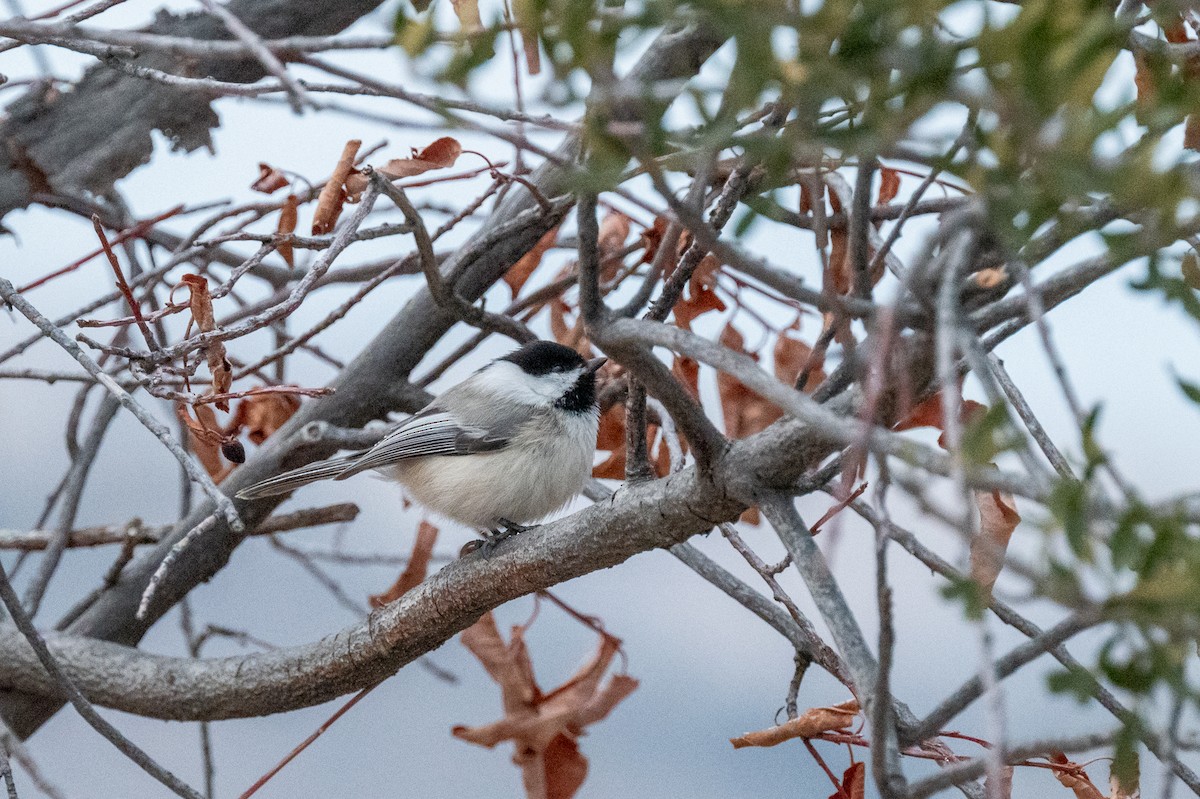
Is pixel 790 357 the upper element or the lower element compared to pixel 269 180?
lower

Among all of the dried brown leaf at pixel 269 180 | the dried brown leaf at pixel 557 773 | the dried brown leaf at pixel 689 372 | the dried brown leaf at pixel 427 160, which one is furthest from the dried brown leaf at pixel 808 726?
the dried brown leaf at pixel 269 180

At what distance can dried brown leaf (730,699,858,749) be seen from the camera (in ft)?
6.27

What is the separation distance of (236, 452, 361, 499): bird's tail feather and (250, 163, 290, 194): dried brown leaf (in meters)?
0.65

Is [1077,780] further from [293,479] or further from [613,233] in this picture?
[293,479]

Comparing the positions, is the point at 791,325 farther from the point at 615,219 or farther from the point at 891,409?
the point at 891,409

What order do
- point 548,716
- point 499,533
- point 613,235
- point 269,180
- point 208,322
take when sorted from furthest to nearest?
point 613,235
point 499,533
point 269,180
point 548,716
point 208,322

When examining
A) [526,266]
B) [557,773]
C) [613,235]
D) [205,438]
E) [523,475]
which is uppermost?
[613,235]

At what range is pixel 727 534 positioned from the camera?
2209 mm

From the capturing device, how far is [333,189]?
2154 mm

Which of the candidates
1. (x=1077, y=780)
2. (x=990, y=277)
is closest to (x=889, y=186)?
(x=1077, y=780)

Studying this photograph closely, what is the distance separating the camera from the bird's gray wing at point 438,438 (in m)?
2.85

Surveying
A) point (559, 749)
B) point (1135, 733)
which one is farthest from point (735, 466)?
point (559, 749)

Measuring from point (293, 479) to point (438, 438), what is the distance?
411 mm

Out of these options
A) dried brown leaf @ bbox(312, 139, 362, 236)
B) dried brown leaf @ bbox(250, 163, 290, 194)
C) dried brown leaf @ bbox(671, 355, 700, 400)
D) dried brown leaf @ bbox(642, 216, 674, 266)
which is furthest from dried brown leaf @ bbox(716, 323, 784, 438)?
dried brown leaf @ bbox(250, 163, 290, 194)
